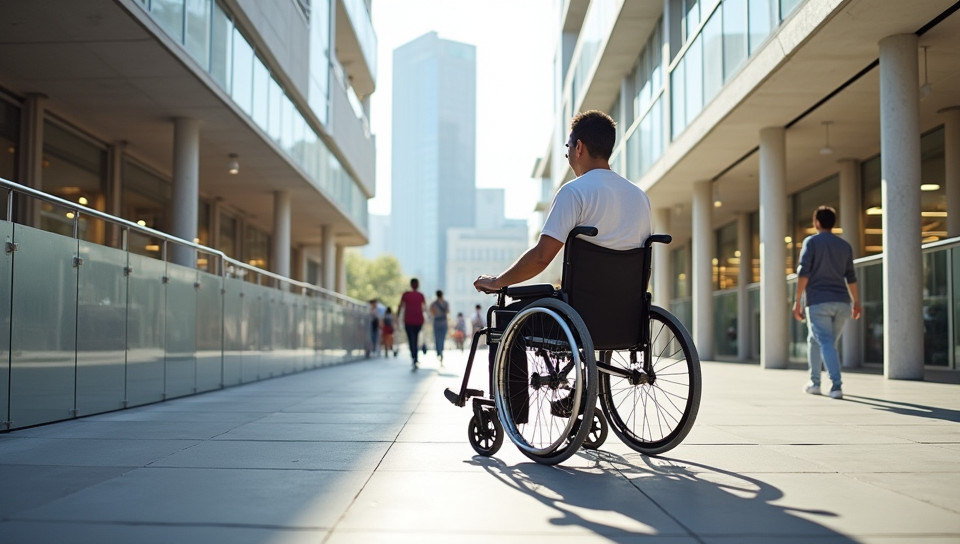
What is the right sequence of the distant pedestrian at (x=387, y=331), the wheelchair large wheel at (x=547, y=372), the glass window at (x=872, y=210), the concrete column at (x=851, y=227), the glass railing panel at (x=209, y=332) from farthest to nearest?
the distant pedestrian at (x=387, y=331) < the glass window at (x=872, y=210) < the concrete column at (x=851, y=227) < the glass railing panel at (x=209, y=332) < the wheelchair large wheel at (x=547, y=372)

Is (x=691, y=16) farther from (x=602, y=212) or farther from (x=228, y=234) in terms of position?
(x=228, y=234)

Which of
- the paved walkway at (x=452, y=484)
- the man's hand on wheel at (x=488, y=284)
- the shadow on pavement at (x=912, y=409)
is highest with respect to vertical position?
the man's hand on wheel at (x=488, y=284)

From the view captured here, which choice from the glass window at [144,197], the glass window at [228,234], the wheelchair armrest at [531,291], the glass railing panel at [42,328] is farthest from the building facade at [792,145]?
the glass window at [228,234]

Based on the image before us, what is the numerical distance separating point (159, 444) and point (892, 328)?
9.92 m

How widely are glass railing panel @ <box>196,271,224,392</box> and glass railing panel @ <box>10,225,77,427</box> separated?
332 cm

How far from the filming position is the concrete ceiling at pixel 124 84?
11664 millimetres

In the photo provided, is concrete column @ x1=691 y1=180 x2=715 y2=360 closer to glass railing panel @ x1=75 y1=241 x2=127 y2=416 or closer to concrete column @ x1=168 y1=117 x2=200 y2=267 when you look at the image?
concrete column @ x1=168 y1=117 x2=200 y2=267

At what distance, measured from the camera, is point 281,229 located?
25703 millimetres

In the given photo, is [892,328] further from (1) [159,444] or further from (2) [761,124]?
(1) [159,444]

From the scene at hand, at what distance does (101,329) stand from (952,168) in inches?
554

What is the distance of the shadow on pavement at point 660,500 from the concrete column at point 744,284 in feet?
68.0

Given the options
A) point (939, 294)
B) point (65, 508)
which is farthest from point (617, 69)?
point (65, 508)

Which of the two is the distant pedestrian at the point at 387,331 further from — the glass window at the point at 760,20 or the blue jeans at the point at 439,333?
the glass window at the point at 760,20

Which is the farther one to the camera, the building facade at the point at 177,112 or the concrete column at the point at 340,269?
the concrete column at the point at 340,269
